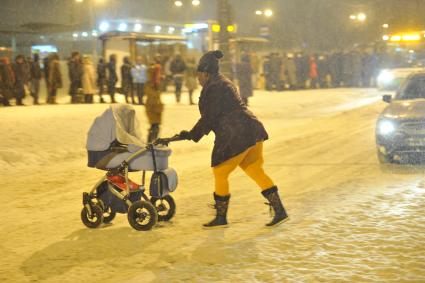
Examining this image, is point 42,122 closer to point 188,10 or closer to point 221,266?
point 221,266

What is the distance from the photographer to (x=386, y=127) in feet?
35.4

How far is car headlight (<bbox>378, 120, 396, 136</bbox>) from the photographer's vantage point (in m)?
10.7

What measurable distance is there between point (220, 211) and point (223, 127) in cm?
88

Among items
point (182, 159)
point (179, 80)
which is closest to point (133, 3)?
→ point (179, 80)

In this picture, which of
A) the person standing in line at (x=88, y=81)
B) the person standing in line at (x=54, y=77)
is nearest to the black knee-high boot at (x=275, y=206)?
the person standing in line at (x=54, y=77)

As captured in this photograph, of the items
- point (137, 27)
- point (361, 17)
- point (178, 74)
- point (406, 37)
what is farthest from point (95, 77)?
point (361, 17)

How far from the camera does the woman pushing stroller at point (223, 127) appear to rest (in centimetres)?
674

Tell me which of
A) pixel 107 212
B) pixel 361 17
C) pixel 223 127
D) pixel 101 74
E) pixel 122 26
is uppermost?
pixel 361 17

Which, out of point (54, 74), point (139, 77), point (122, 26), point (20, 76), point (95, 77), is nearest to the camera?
point (20, 76)

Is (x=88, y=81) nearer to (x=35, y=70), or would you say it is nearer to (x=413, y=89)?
(x=35, y=70)

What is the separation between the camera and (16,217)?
25.7 feet

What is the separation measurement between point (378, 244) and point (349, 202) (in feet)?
6.19

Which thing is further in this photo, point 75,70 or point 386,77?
point 386,77

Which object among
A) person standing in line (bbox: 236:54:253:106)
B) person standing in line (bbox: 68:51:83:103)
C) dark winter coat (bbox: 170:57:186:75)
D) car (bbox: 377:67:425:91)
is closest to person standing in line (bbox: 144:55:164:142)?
person standing in line (bbox: 68:51:83:103)
